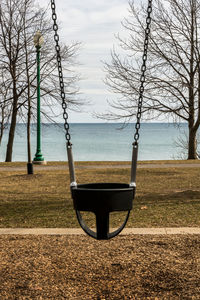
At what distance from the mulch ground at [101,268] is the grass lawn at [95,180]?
138 cm

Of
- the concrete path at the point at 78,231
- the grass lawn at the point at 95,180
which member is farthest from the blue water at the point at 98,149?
the concrete path at the point at 78,231

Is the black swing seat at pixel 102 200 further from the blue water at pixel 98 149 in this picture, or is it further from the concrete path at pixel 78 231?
the blue water at pixel 98 149

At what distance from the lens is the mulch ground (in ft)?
13.1

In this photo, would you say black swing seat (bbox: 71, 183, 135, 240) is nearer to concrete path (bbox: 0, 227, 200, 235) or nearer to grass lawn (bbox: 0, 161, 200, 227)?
concrete path (bbox: 0, 227, 200, 235)

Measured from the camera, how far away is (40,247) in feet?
17.3

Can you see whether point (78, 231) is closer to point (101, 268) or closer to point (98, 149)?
point (101, 268)

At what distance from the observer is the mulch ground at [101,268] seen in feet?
13.1

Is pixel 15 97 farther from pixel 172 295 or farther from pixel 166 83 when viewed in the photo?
pixel 172 295

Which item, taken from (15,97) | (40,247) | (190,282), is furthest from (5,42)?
(190,282)

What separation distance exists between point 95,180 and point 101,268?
7483 mm

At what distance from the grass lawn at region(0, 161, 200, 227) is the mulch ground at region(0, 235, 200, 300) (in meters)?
1.38

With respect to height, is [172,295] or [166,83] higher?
[166,83]

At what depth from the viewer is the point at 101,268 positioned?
178 inches

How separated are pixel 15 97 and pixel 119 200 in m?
18.6
